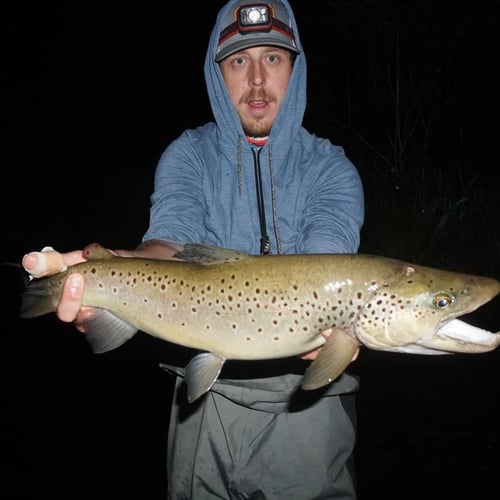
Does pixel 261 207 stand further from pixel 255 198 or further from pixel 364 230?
pixel 364 230

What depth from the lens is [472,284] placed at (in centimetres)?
238

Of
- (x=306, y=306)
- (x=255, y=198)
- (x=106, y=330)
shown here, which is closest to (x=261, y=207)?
(x=255, y=198)

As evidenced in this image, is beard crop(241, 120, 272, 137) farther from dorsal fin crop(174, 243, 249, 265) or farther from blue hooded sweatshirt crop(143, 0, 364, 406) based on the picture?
dorsal fin crop(174, 243, 249, 265)

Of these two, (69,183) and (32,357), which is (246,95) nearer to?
(32,357)

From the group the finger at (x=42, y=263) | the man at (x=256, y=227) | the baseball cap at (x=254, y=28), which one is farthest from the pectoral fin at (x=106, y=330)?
the baseball cap at (x=254, y=28)

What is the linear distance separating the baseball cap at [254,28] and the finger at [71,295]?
65.1 inches

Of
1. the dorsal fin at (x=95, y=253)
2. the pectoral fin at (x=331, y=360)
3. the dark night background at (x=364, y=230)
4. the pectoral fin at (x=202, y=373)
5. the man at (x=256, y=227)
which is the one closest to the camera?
the pectoral fin at (x=331, y=360)

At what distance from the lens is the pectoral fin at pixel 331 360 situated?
2.27 m

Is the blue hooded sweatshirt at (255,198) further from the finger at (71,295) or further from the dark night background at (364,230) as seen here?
the dark night background at (364,230)

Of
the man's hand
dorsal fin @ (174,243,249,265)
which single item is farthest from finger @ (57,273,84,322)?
dorsal fin @ (174,243,249,265)

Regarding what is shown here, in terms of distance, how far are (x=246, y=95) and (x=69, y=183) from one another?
59.4 ft

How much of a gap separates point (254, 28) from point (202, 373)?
2060 millimetres

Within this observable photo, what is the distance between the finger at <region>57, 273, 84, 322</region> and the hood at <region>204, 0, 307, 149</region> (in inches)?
48.1

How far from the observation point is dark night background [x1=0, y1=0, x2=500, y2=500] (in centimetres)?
432
